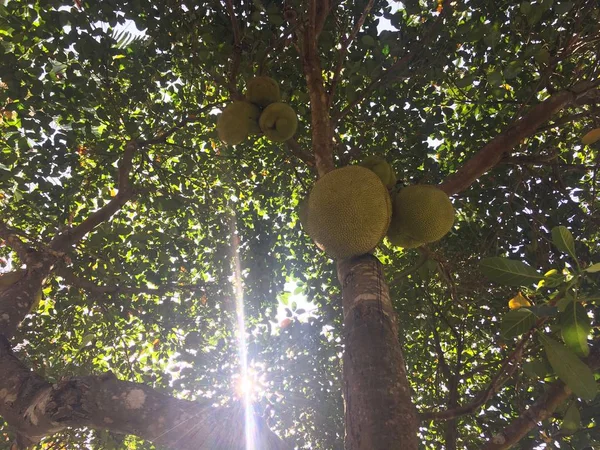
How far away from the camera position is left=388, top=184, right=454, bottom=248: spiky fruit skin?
1.67 meters

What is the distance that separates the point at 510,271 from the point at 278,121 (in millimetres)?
1377

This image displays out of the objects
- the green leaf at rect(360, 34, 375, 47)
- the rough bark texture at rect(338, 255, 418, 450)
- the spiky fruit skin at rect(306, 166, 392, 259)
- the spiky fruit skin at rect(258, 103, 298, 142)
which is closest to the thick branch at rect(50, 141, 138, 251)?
the spiky fruit skin at rect(258, 103, 298, 142)

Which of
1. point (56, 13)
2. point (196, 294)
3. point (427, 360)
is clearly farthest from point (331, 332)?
point (56, 13)

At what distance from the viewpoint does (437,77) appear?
254cm

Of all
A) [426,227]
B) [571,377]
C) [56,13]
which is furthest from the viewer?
[56,13]

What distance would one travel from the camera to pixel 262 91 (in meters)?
2.31

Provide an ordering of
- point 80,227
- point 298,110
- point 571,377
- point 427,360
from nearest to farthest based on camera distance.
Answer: point 571,377 < point 80,227 < point 298,110 < point 427,360

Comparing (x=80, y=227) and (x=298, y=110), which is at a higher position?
(x=298, y=110)

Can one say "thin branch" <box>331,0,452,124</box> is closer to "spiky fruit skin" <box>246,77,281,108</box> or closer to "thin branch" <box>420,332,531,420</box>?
"spiky fruit skin" <box>246,77,281,108</box>

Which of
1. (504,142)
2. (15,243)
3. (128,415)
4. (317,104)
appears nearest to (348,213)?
(317,104)

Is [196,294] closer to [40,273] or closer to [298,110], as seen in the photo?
[40,273]

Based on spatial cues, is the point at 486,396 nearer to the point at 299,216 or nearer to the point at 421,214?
the point at 421,214

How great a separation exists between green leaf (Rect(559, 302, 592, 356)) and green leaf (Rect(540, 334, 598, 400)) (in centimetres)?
3

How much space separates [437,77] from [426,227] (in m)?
1.29
